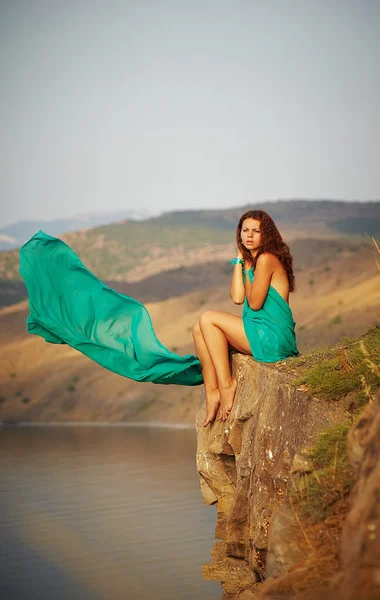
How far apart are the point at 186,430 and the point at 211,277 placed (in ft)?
75.1

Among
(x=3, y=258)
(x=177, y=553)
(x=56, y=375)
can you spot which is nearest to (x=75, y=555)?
(x=177, y=553)

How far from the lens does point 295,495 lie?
5387mm

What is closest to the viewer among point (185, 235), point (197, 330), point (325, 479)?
point (325, 479)

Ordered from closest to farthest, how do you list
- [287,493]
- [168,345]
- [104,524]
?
[287,493] → [104,524] → [168,345]

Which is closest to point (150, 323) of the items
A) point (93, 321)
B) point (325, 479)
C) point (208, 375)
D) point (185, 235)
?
point (93, 321)

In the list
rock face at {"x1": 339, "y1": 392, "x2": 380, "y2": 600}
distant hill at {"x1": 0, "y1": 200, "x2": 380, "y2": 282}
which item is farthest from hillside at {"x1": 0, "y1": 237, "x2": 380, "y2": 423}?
distant hill at {"x1": 0, "y1": 200, "x2": 380, "y2": 282}

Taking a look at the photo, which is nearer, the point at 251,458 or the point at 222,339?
the point at 251,458

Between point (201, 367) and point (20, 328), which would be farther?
point (20, 328)

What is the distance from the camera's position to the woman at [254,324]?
24.6 ft

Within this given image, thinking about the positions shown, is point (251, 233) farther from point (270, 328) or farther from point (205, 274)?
point (205, 274)

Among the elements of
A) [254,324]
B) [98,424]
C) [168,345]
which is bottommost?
[98,424]

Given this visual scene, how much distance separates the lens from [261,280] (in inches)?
295

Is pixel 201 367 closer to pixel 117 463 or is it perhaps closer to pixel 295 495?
pixel 295 495

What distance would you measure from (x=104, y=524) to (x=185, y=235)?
194ft
